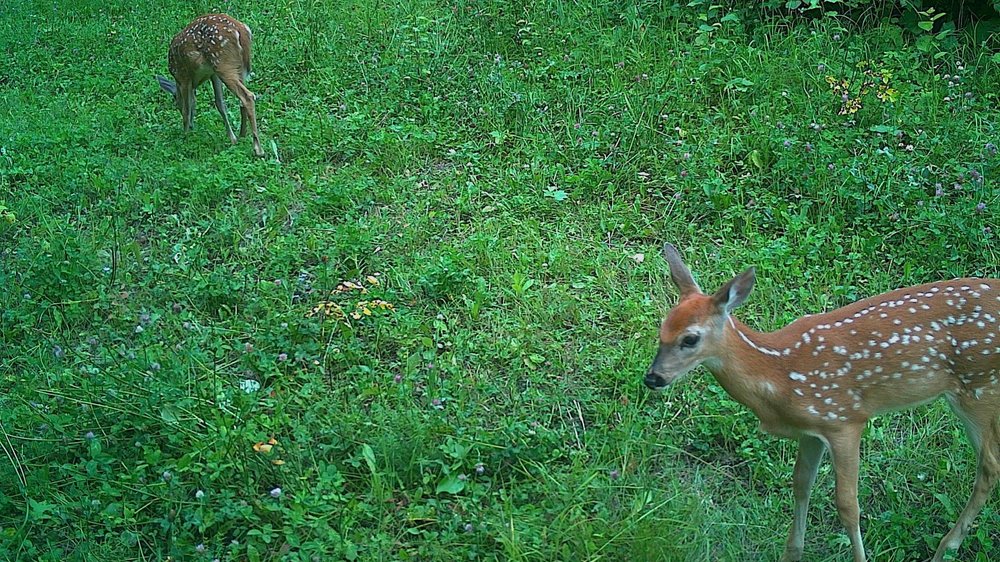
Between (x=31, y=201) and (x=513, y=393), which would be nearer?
(x=513, y=393)

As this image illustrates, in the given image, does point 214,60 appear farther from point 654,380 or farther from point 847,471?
point 847,471

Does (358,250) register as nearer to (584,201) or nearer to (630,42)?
(584,201)

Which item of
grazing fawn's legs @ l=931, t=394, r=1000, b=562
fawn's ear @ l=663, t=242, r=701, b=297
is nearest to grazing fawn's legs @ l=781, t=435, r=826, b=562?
grazing fawn's legs @ l=931, t=394, r=1000, b=562

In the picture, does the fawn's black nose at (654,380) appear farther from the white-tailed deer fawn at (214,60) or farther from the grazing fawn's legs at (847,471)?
the white-tailed deer fawn at (214,60)

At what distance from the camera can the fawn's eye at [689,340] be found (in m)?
3.72

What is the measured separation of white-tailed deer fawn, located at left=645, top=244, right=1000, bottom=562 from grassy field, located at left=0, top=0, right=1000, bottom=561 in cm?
40

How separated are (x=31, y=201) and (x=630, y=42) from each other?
14.2ft

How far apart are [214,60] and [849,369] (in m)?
5.42

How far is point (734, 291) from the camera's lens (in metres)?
3.69

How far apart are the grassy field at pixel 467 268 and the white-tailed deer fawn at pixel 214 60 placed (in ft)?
0.83

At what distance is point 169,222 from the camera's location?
21.0 feet

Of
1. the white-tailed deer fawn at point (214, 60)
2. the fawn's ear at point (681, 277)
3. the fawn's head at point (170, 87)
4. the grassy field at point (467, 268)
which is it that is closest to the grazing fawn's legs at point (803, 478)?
the grassy field at point (467, 268)

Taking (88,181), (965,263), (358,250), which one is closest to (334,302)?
(358,250)

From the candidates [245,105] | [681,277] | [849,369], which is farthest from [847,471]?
[245,105]
